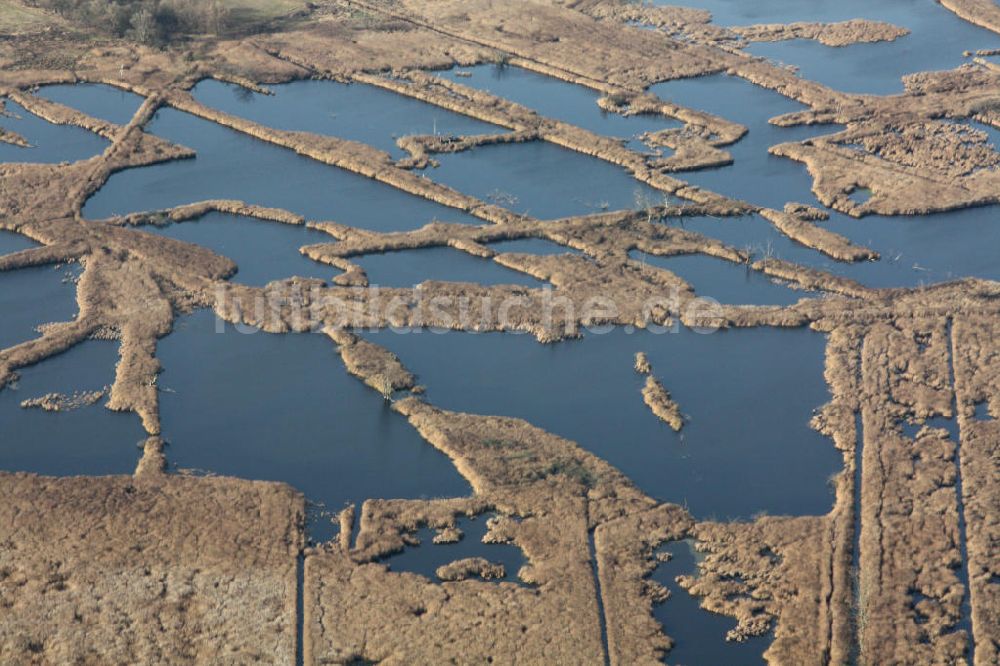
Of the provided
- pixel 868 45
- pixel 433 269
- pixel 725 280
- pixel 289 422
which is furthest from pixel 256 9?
pixel 289 422

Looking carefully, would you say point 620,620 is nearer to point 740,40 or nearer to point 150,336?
point 150,336

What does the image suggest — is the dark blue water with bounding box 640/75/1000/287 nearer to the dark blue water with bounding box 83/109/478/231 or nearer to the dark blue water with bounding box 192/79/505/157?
the dark blue water with bounding box 83/109/478/231

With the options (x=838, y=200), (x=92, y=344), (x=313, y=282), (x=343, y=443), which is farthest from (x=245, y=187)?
(x=838, y=200)

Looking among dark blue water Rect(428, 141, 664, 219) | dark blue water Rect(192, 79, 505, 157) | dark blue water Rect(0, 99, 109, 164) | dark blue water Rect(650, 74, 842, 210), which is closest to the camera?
dark blue water Rect(428, 141, 664, 219)

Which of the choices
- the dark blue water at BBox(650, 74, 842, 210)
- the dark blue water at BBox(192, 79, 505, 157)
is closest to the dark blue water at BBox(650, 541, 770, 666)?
the dark blue water at BBox(650, 74, 842, 210)

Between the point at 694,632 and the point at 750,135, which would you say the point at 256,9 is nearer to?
the point at 750,135

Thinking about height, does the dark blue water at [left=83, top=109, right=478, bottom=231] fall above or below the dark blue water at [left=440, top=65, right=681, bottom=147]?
below

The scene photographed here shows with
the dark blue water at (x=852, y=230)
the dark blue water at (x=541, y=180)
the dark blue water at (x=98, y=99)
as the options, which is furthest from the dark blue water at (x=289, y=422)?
the dark blue water at (x=98, y=99)
